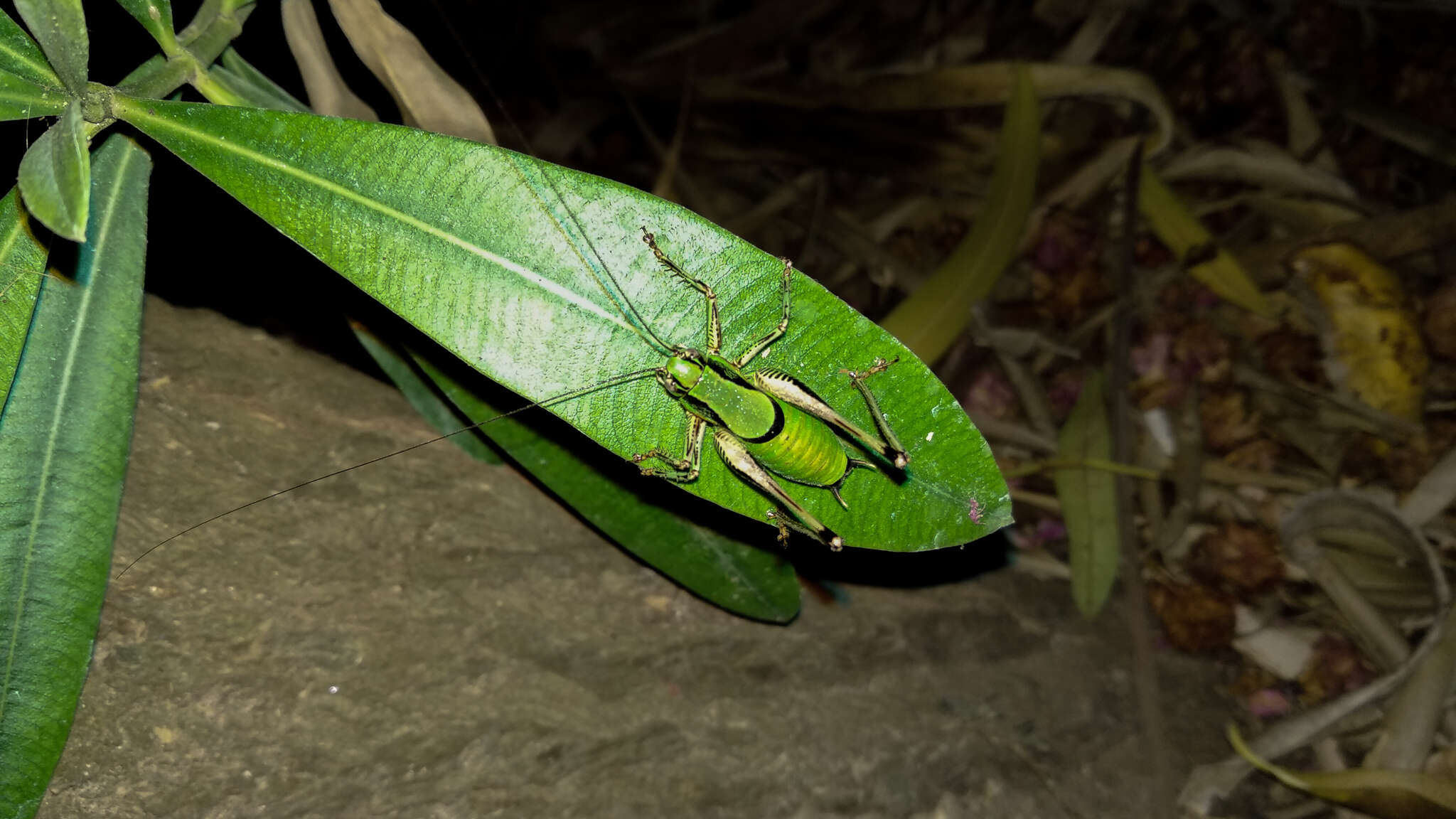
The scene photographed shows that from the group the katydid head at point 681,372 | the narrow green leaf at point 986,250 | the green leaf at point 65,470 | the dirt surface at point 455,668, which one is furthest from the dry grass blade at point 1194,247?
the green leaf at point 65,470

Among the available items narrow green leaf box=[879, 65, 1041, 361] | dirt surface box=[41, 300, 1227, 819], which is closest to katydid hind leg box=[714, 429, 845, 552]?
dirt surface box=[41, 300, 1227, 819]

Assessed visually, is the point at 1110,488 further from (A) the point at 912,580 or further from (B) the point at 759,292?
(B) the point at 759,292

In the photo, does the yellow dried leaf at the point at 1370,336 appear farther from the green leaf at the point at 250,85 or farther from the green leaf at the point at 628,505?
the green leaf at the point at 250,85

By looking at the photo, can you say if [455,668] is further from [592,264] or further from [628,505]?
[592,264]

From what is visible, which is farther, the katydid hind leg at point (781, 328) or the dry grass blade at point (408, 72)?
the dry grass blade at point (408, 72)

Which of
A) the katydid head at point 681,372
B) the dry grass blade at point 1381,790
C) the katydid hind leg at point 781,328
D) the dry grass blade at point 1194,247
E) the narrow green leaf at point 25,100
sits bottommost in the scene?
the dry grass blade at point 1381,790

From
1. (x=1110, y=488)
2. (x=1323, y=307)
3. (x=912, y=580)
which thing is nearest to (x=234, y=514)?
(x=912, y=580)

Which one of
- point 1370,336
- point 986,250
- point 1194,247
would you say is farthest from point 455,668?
point 1370,336
